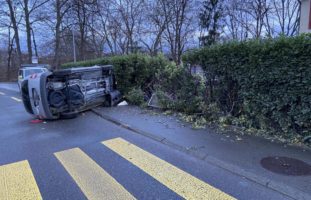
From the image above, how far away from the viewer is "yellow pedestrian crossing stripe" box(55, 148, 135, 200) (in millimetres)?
3496

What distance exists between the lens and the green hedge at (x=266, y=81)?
5.04 metres

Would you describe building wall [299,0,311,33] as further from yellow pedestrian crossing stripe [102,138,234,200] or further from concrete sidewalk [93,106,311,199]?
yellow pedestrian crossing stripe [102,138,234,200]

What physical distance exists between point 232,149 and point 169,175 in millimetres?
1576

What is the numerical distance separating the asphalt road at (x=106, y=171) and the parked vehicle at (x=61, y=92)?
4.85ft

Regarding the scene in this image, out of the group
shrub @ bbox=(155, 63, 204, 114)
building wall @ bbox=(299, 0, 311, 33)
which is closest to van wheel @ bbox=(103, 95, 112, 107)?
shrub @ bbox=(155, 63, 204, 114)

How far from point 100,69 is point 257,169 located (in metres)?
7.25

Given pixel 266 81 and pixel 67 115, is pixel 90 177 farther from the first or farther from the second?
pixel 67 115

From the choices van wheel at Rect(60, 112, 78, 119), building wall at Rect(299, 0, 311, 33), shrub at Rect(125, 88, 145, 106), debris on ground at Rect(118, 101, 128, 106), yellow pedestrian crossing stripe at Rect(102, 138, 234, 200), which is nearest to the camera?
yellow pedestrian crossing stripe at Rect(102, 138, 234, 200)

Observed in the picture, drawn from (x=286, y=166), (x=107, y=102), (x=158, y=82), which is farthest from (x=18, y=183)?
(x=158, y=82)

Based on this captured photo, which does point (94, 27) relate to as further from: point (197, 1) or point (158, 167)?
point (158, 167)

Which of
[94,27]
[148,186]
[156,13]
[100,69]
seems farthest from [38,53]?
[148,186]

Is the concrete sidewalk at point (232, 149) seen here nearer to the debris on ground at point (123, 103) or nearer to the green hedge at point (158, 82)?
the green hedge at point (158, 82)

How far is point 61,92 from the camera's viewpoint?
8.12 metres

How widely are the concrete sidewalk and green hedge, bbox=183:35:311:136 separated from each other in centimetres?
65
